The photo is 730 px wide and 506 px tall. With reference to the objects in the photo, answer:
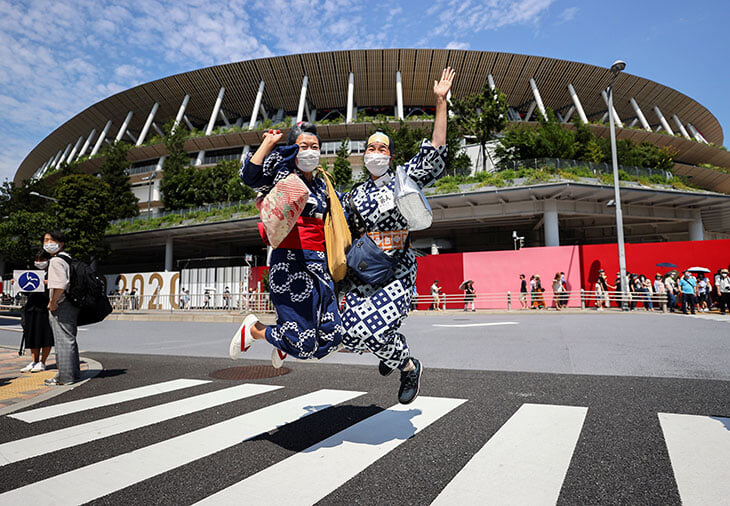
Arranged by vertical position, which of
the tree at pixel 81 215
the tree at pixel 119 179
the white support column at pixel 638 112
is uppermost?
the white support column at pixel 638 112

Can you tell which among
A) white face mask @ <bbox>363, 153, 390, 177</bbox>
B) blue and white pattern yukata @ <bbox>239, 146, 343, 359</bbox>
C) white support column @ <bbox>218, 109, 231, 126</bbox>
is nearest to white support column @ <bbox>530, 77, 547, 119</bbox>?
white support column @ <bbox>218, 109, 231, 126</bbox>

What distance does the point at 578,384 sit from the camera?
472 cm

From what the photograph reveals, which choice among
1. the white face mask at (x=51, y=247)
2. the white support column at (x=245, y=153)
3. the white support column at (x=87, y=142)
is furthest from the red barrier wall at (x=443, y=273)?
the white support column at (x=87, y=142)

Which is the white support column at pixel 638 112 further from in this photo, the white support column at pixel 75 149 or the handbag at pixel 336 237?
the white support column at pixel 75 149

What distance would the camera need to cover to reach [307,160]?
9.50 feet

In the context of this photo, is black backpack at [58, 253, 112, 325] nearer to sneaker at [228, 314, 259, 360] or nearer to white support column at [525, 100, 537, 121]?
sneaker at [228, 314, 259, 360]

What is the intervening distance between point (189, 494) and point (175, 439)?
108 cm

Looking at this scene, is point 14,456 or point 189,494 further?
point 14,456

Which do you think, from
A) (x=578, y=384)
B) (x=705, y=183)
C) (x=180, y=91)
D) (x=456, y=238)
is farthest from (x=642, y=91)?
(x=578, y=384)

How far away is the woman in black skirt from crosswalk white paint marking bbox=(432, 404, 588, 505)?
678 cm

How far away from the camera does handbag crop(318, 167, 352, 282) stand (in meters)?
2.83

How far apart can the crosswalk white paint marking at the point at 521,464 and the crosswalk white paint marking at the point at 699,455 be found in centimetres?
55

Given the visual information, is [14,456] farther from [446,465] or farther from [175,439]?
[446,465]

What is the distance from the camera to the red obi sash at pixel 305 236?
111 inches
